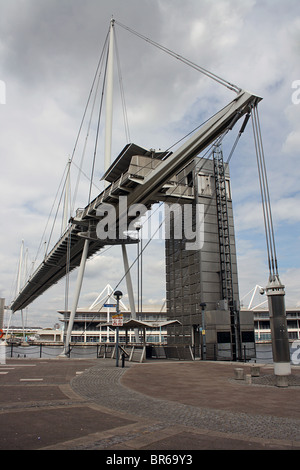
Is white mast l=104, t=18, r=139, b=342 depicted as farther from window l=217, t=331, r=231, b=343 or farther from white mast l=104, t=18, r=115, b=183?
window l=217, t=331, r=231, b=343

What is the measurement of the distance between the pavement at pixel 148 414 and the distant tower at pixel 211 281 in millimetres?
16218

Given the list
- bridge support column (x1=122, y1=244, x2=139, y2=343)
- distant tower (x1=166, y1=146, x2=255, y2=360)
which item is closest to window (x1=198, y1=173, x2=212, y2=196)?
distant tower (x1=166, y1=146, x2=255, y2=360)

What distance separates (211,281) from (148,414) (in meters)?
24.3

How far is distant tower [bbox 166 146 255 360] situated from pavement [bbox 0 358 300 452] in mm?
16218

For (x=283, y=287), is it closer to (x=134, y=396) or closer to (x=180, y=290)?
(x=134, y=396)

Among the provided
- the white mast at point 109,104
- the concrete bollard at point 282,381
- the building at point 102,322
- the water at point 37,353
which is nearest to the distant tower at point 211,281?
the white mast at point 109,104

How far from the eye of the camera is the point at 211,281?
31844mm

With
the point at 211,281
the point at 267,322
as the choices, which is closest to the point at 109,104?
the point at 211,281

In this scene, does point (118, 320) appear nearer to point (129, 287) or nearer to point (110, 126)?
point (129, 287)

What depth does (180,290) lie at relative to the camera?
1385 inches

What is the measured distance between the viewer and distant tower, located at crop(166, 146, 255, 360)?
30.2 metres

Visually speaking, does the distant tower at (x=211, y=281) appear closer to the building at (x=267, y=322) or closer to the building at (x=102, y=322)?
the building at (x=267, y=322)

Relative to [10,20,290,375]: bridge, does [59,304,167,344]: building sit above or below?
below
